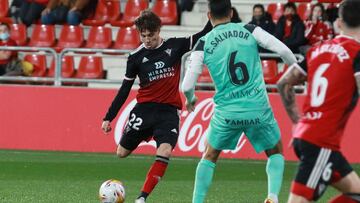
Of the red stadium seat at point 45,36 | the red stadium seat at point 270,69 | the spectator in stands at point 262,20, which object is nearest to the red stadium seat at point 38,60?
the red stadium seat at point 45,36

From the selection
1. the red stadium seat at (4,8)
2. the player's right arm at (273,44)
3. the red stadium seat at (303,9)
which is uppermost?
the player's right arm at (273,44)

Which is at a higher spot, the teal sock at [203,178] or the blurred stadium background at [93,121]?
the teal sock at [203,178]

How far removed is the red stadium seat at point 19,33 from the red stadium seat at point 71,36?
0.78 m

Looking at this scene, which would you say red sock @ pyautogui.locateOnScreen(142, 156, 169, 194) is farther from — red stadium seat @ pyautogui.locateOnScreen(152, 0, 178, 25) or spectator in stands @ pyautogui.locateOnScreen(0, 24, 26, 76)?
red stadium seat @ pyautogui.locateOnScreen(152, 0, 178, 25)

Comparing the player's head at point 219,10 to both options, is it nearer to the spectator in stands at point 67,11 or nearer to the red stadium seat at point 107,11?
the spectator in stands at point 67,11

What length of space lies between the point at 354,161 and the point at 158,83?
7150 millimetres

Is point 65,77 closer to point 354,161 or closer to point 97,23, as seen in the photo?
point 97,23

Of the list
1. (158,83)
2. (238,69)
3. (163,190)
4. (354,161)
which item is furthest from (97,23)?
(238,69)

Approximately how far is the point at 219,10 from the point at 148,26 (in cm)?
127

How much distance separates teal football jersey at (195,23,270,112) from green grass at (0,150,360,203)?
2155mm

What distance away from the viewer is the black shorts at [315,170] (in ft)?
25.1

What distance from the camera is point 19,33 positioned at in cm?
2264

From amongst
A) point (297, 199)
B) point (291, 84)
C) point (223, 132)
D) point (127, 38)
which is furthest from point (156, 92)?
point (127, 38)

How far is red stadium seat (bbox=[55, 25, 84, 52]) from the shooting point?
22.4m
